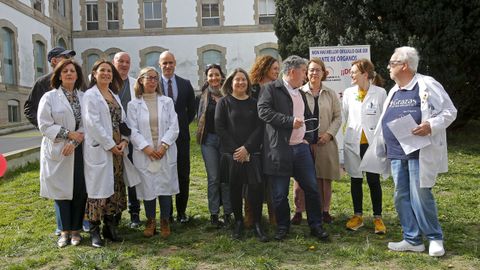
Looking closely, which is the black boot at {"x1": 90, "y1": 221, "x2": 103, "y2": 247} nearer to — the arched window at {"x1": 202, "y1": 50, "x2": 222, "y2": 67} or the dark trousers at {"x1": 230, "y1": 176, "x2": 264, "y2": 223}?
the dark trousers at {"x1": 230, "y1": 176, "x2": 264, "y2": 223}

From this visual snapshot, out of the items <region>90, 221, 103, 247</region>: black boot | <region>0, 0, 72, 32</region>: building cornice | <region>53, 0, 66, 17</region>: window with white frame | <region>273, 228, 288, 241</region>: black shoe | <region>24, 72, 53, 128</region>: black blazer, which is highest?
<region>53, 0, 66, 17</region>: window with white frame

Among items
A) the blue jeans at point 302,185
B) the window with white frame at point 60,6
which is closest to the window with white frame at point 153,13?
the window with white frame at point 60,6

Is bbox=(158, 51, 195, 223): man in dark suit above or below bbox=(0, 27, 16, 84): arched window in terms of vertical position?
below

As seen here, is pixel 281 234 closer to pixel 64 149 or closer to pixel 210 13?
pixel 64 149

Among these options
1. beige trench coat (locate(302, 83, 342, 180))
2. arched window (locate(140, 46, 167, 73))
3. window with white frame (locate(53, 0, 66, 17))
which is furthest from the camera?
arched window (locate(140, 46, 167, 73))

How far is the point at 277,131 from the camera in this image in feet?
15.2

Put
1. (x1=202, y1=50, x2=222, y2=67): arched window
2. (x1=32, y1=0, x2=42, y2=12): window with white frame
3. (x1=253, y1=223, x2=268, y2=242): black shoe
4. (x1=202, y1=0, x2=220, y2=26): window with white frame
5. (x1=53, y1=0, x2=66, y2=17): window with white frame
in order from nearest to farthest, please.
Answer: (x1=253, y1=223, x2=268, y2=242): black shoe → (x1=32, y1=0, x2=42, y2=12): window with white frame → (x1=53, y1=0, x2=66, y2=17): window with white frame → (x1=202, y1=0, x2=220, y2=26): window with white frame → (x1=202, y1=50, x2=222, y2=67): arched window

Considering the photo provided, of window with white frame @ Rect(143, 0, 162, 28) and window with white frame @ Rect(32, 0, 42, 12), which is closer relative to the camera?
window with white frame @ Rect(32, 0, 42, 12)

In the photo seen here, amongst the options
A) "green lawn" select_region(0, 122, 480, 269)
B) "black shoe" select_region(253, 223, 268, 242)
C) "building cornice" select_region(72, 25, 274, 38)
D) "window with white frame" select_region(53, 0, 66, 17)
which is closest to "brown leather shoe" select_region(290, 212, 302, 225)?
"green lawn" select_region(0, 122, 480, 269)

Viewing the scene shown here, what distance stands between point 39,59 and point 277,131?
24.0 metres

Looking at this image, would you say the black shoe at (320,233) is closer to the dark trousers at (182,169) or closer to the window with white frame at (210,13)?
the dark trousers at (182,169)

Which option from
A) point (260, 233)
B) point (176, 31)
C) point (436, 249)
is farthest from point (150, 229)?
point (176, 31)

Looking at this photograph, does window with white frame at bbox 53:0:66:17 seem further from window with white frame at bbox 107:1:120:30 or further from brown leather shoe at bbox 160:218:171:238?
brown leather shoe at bbox 160:218:171:238

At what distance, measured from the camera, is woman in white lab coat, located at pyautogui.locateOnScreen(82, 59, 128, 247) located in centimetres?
454
